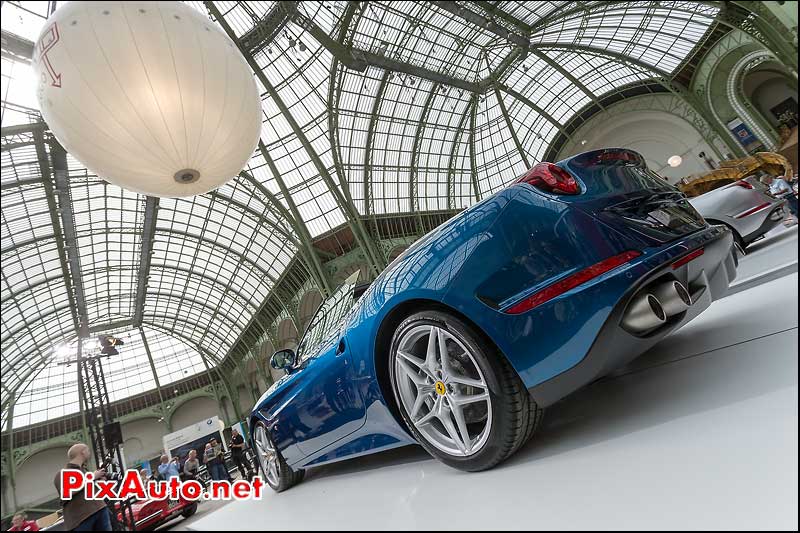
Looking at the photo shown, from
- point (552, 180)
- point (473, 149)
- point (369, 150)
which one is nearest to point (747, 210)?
point (552, 180)

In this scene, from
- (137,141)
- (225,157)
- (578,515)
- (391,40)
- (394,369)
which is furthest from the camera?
(391,40)

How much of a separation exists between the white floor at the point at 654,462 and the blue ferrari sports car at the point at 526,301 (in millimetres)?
219

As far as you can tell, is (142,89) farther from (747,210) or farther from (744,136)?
(744,136)

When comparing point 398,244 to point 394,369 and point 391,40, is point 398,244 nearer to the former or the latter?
point 391,40

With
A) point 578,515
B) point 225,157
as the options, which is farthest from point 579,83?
point 578,515

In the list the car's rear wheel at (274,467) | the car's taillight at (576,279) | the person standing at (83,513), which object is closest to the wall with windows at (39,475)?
the person standing at (83,513)

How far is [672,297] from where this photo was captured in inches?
61.8

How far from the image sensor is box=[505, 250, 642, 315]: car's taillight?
163cm

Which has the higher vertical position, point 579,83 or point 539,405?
point 579,83

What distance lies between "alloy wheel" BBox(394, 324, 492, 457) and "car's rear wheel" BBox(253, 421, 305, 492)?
2.00 m

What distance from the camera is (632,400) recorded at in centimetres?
195

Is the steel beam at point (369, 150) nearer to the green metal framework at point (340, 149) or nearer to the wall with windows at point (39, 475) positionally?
the green metal framework at point (340, 149)

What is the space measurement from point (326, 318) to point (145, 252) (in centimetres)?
2926

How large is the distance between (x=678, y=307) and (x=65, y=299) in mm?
33221
